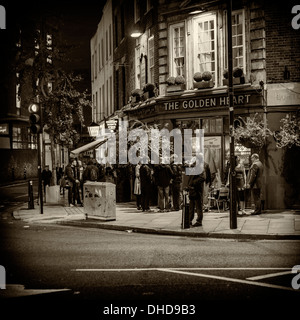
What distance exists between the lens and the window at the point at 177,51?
20625 millimetres

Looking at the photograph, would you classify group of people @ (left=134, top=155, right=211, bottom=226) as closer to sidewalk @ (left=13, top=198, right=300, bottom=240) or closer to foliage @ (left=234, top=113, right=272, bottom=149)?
sidewalk @ (left=13, top=198, right=300, bottom=240)

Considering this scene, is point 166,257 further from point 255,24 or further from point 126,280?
point 255,24

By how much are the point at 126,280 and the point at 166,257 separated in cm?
206

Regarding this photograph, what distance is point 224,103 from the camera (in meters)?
19.2

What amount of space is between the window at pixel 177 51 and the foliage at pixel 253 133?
357 centimetres

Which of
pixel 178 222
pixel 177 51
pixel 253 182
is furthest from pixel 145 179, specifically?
pixel 177 51

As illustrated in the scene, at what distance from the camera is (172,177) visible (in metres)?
18.1

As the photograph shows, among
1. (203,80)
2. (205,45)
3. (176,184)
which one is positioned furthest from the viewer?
(205,45)

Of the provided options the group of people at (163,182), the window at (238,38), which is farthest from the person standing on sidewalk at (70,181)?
the window at (238,38)

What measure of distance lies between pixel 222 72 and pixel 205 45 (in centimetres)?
128

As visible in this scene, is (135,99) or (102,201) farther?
(135,99)

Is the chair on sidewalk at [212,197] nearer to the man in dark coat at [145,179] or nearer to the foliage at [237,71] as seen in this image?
the man in dark coat at [145,179]

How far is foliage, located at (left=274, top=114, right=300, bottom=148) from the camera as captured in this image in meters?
17.7

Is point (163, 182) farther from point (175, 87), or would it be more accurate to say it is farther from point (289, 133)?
point (289, 133)
